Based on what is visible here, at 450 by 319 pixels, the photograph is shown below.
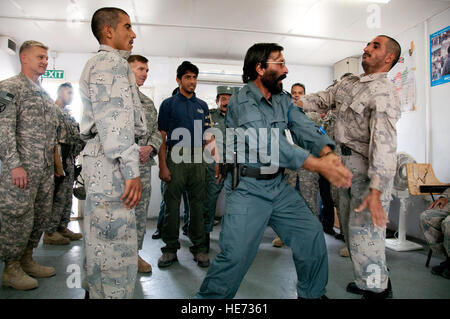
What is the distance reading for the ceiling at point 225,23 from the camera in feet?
10.5

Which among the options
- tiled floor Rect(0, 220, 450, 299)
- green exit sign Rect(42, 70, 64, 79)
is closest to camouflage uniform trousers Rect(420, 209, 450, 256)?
tiled floor Rect(0, 220, 450, 299)

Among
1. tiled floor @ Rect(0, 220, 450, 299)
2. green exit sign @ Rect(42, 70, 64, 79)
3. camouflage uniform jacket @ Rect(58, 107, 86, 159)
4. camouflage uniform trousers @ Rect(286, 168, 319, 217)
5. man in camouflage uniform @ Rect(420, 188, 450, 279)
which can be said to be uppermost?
green exit sign @ Rect(42, 70, 64, 79)

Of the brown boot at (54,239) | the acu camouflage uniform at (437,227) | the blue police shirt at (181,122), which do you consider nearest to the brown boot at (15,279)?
the brown boot at (54,239)

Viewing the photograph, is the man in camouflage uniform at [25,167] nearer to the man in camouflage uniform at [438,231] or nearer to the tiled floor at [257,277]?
the tiled floor at [257,277]

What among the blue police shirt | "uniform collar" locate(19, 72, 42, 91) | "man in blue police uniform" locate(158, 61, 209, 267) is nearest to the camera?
"uniform collar" locate(19, 72, 42, 91)

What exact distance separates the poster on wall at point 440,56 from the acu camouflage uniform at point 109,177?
11.9 ft

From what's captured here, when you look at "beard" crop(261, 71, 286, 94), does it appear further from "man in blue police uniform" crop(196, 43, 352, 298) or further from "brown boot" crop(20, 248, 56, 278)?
"brown boot" crop(20, 248, 56, 278)

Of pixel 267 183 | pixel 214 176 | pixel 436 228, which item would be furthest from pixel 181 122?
pixel 436 228

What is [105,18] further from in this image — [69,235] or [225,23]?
[69,235]

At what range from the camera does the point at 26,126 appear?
2.16 m

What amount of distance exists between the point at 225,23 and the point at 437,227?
3.21 metres

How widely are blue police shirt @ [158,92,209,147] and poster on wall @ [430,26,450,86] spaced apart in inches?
114

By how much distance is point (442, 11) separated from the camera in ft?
11.0

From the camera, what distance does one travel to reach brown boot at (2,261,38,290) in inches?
80.7
